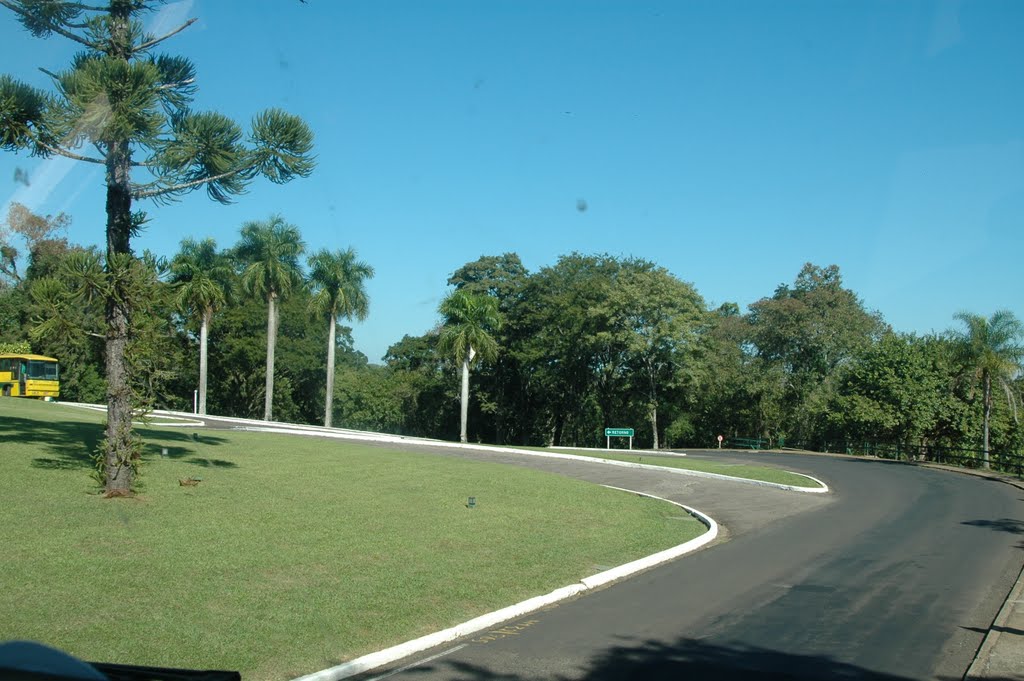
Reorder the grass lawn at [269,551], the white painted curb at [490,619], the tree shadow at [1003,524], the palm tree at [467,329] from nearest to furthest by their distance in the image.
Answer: the white painted curb at [490,619] < the grass lawn at [269,551] < the tree shadow at [1003,524] < the palm tree at [467,329]

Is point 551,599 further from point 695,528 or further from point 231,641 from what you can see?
point 695,528

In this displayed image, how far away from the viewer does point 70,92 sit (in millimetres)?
13438

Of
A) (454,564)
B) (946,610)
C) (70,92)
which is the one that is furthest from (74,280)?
(946,610)

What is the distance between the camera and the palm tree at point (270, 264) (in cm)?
5016

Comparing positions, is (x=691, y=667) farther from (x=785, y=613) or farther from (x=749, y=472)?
(x=749, y=472)

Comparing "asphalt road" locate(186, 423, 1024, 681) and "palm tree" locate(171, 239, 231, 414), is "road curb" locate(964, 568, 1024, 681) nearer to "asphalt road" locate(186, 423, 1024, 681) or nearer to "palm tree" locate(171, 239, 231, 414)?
"asphalt road" locate(186, 423, 1024, 681)

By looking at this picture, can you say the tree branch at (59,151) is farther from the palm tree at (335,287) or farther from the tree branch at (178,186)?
the palm tree at (335,287)

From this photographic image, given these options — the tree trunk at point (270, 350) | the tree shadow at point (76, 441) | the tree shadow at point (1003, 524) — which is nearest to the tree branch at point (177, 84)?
the tree shadow at point (76, 441)

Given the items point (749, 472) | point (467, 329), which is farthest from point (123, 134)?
point (467, 329)

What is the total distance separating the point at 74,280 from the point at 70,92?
303cm

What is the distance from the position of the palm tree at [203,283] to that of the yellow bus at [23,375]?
8728 mm

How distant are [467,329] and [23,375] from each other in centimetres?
2595

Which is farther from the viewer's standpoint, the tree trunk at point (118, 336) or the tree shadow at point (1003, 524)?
the tree shadow at point (1003, 524)

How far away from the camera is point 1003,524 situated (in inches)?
664
